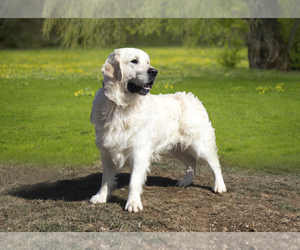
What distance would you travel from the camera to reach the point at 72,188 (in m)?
4.20

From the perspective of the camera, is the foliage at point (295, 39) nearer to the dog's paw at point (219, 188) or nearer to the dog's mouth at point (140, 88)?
the dog's paw at point (219, 188)

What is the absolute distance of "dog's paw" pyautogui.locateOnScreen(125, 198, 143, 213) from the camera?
3396 millimetres

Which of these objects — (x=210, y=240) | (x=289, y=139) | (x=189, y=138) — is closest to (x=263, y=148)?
(x=289, y=139)

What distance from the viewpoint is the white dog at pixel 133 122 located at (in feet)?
10.7

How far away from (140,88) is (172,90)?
572 centimetres

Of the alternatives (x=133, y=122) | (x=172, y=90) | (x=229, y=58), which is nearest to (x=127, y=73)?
(x=133, y=122)

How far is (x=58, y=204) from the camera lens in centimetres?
363

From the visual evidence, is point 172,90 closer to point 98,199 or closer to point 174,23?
point 174,23

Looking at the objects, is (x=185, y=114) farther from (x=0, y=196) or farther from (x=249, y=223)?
(x=0, y=196)

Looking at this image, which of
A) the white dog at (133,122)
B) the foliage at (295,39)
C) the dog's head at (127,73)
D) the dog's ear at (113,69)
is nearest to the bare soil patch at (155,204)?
the white dog at (133,122)

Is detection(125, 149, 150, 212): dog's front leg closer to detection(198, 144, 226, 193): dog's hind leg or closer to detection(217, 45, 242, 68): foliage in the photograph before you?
detection(198, 144, 226, 193): dog's hind leg

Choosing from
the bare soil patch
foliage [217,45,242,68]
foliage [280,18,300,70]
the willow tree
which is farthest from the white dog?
foliage [217,45,242,68]

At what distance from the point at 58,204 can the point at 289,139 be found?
460 cm

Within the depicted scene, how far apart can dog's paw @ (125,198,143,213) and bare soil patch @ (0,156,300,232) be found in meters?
0.06
